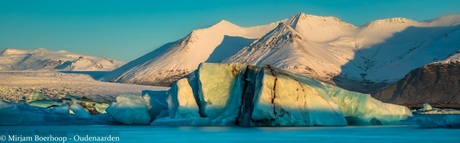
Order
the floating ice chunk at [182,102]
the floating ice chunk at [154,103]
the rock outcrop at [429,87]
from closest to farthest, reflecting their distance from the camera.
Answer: the floating ice chunk at [182,102], the floating ice chunk at [154,103], the rock outcrop at [429,87]

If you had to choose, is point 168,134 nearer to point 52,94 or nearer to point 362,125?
point 362,125

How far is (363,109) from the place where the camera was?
43.9m

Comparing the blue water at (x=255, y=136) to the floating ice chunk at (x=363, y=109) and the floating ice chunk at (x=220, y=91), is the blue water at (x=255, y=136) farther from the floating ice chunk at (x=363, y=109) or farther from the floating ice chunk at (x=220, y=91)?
the floating ice chunk at (x=363, y=109)

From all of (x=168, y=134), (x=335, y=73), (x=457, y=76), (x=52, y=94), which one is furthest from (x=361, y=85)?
(x=168, y=134)

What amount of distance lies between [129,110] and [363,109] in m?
14.3

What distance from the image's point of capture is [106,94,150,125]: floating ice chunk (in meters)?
42.4

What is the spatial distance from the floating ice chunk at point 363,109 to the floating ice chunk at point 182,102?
839cm

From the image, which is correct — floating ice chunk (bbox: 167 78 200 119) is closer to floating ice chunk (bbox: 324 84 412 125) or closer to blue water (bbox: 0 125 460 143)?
blue water (bbox: 0 125 460 143)

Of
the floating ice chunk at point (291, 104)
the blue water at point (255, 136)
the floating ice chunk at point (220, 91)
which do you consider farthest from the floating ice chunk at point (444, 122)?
the floating ice chunk at point (220, 91)

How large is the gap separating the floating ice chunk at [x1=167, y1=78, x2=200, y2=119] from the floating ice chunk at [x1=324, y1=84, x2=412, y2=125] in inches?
330

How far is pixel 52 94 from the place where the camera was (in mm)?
85312

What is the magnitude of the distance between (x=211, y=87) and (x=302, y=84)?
5.20 meters

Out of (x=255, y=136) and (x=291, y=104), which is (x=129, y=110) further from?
(x=255, y=136)

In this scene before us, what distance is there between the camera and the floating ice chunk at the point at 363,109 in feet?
142
